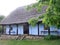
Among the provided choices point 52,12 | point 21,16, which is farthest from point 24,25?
point 52,12

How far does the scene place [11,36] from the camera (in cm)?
3619

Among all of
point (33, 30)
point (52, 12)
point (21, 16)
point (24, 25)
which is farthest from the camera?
point (21, 16)

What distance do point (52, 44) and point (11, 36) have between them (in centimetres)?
1277

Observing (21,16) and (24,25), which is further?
(21,16)

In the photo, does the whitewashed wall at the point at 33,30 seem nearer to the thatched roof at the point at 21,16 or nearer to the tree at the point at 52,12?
the thatched roof at the point at 21,16

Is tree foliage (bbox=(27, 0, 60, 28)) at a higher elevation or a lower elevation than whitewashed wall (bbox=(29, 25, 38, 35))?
higher

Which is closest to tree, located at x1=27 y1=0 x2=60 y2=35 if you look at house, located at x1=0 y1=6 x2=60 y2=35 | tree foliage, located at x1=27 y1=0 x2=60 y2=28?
tree foliage, located at x1=27 y1=0 x2=60 y2=28

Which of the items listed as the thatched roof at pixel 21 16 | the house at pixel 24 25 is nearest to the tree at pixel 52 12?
the house at pixel 24 25

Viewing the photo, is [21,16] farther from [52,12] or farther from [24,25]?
[52,12]

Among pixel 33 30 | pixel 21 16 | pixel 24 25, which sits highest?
pixel 21 16

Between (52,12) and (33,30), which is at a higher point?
(52,12)

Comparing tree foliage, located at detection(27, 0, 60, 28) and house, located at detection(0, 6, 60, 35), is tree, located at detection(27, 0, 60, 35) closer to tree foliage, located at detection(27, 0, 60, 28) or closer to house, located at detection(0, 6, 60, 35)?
tree foliage, located at detection(27, 0, 60, 28)

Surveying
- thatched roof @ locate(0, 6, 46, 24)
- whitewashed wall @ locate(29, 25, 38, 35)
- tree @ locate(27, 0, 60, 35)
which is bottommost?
whitewashed wall @ locate(29, 25, 38, 35)

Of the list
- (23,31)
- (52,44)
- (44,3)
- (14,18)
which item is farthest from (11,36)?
(44,3)
